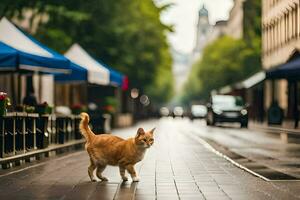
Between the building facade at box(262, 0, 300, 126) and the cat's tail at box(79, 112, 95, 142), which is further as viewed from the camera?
the building facade at box(262, 0, 300, 126)

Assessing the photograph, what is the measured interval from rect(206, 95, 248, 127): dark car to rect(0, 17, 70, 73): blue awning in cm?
2782

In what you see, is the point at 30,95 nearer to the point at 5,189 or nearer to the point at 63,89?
the point at 5,189

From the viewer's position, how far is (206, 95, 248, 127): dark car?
45.3 metres

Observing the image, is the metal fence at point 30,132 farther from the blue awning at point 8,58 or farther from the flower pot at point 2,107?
the blue awning at point 8,58

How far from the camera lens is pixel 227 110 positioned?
46000 mm

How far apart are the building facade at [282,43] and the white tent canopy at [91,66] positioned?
19001mm

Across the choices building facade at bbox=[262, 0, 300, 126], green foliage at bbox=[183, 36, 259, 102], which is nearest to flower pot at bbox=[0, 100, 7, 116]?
building facade at bbox=[262, 0, 300, 126]

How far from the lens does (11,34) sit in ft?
59.2

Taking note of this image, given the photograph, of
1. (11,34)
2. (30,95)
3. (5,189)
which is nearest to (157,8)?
(30,95)

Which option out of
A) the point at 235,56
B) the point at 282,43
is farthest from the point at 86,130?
the point at 235,56

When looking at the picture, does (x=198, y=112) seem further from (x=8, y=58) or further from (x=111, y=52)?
(x=8, y=58)

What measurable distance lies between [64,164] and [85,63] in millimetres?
11172

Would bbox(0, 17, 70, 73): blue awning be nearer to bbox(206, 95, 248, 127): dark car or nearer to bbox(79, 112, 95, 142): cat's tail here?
bbox(79, 112, 95, 142): cat's tail

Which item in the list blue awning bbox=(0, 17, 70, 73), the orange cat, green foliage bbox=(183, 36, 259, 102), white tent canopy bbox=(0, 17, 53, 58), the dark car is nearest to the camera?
the orange cat
